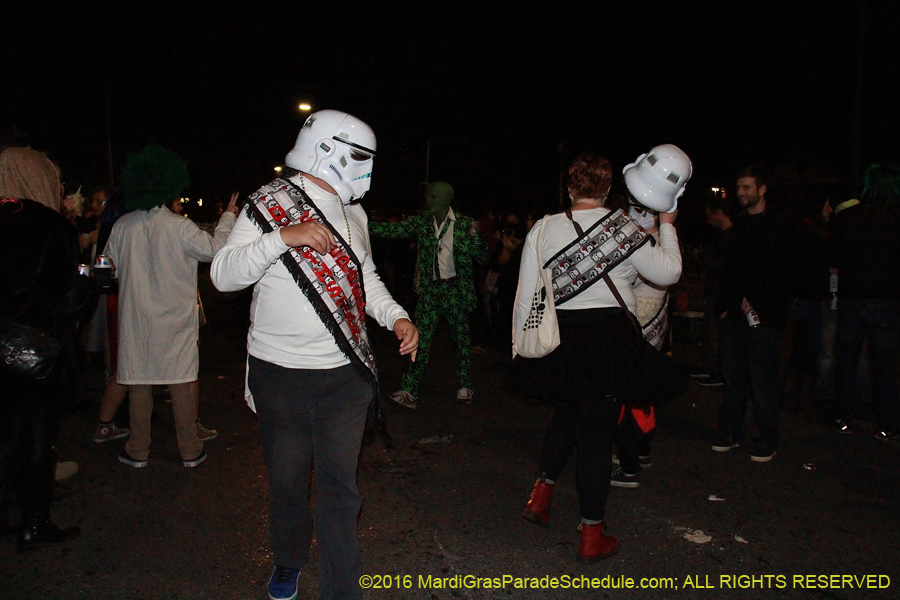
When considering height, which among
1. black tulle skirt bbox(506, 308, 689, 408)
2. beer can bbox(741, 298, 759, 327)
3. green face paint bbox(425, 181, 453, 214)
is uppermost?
green face paint bbox(425, 181, 453, 214)

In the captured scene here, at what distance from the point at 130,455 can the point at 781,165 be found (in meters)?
19.4

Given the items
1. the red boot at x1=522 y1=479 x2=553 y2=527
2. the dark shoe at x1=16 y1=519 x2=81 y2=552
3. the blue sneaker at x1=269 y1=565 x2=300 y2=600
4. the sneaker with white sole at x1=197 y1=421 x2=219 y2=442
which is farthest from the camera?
the sneaker with white sole at x1=197 y1=421 x2=219 y2=442

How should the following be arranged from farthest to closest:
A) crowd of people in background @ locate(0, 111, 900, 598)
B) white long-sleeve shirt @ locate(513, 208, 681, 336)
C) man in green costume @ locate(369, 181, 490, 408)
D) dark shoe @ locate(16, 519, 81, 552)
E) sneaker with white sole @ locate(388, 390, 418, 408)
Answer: man in green costume @ locate(369, 181, 490, 408) < sneaker with white sole @ locate(388, 390, 418, 408) < dark shoe @ locate(16, 519, 81, 552) < white long-sleeve shirt @ locate(513, 208, 681, 336) < crowd of people in background @ locate(0, 111, 900, 598)

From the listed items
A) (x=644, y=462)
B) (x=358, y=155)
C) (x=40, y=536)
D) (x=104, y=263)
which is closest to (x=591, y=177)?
(x=358, y=155)

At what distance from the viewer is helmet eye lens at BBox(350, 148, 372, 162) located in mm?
2773

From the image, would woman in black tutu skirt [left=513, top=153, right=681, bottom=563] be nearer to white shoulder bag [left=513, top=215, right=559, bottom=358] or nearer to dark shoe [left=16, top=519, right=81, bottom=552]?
white shoulder bag [left=513, top=215, right=559, bottom=358]

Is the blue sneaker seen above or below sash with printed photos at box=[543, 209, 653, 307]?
below

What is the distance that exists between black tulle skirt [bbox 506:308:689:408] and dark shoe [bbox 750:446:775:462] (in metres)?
1.82

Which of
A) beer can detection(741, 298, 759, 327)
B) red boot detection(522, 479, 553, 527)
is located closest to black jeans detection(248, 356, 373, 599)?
red boot detection(522, 479, 553, 527)

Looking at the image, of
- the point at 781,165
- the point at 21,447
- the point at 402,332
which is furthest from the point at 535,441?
the point at 781,165

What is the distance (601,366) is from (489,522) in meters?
1.20

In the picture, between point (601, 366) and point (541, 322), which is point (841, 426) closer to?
point (601, 366)

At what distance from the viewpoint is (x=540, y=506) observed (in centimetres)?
391

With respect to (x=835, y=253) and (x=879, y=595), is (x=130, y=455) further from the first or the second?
(x=835, y=253)
